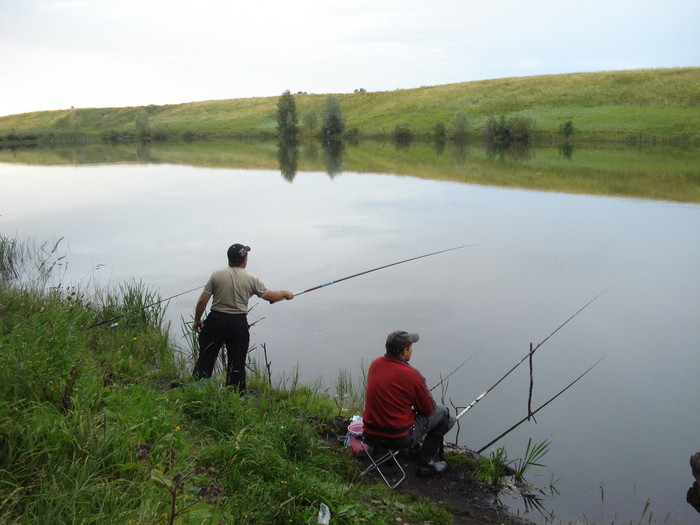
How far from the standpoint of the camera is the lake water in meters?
5.55

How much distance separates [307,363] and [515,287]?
4.53 m

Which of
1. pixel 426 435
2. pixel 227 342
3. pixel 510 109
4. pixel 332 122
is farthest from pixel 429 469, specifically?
pixel 510 109

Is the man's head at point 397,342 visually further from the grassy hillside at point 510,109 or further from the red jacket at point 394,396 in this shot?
the grassy hillside at point 510,109

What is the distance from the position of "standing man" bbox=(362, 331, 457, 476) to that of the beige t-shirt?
1404 mm

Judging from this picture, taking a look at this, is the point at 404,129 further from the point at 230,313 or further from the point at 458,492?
the point at 458,492

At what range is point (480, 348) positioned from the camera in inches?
297

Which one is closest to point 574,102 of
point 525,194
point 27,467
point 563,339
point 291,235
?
point 525,194

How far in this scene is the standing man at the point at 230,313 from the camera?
16.9 ft

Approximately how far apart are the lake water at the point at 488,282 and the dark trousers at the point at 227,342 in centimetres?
165

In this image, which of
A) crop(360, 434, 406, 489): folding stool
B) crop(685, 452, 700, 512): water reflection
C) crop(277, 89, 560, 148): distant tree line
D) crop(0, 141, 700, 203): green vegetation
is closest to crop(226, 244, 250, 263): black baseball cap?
crop(360, 434, 406, 489): folding stool

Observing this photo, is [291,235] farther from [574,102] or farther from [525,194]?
[574,102]

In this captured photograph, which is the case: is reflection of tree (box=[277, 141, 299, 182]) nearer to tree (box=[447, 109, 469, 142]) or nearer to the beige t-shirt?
tree (box=[447, 109, 469, 142])

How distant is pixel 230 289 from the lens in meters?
5.14

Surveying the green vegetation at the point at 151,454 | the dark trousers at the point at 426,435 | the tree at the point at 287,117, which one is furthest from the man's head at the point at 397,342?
the tree at the point at 287,117
